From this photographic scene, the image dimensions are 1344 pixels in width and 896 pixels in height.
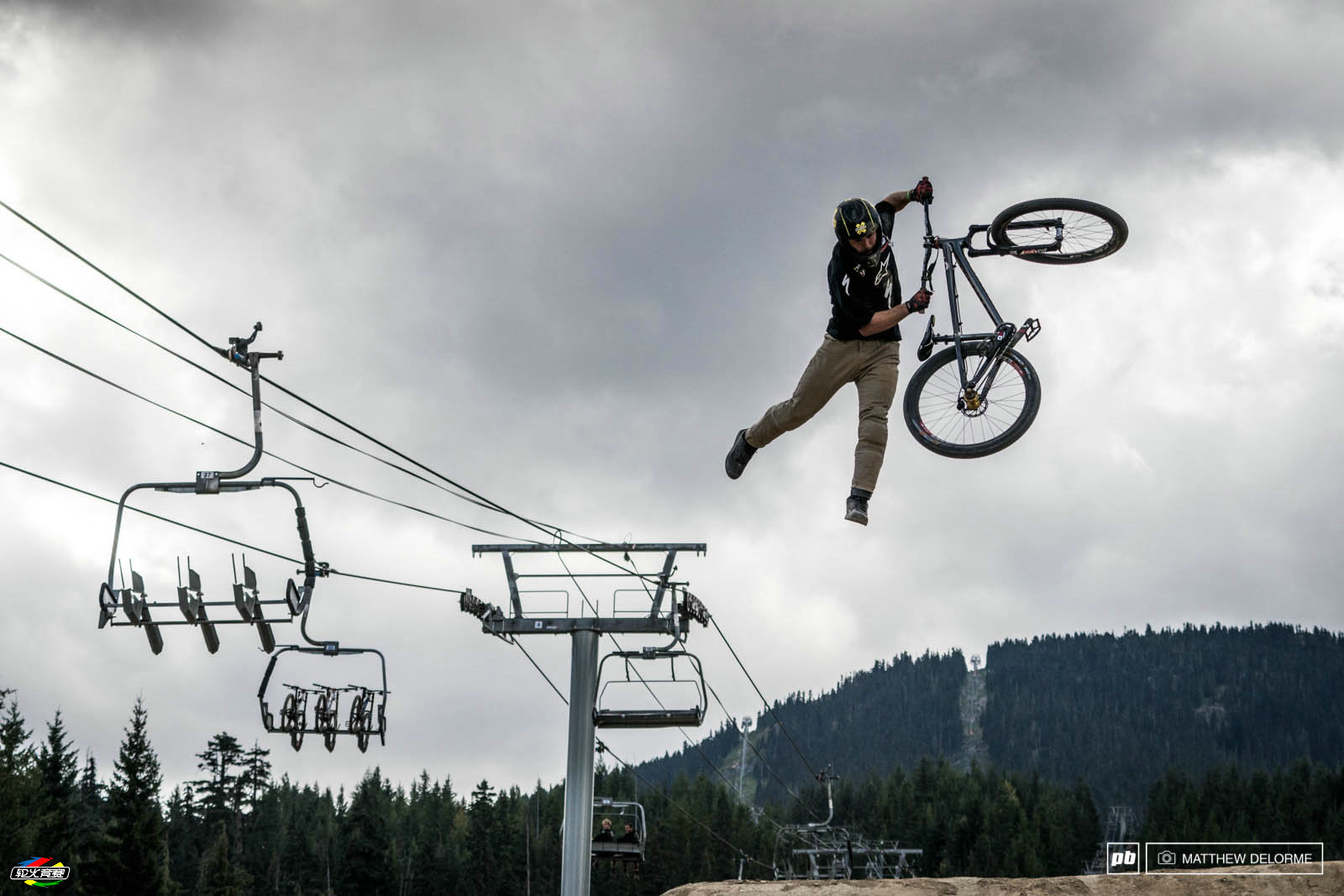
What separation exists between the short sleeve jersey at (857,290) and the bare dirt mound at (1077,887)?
413 centimetres

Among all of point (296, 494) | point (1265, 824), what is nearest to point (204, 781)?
point (1265, 824)

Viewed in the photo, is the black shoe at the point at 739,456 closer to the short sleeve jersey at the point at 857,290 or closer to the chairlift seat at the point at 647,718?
the short sleeve jersey at the point at 857,290

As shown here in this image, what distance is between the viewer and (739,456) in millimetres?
10664

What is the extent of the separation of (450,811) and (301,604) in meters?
132

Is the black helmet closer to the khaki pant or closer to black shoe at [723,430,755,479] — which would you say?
the khaki pant

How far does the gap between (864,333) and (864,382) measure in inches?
20.0

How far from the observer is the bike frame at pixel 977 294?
32.1 ft

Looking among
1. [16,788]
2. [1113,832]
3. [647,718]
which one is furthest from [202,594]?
[1113,832]

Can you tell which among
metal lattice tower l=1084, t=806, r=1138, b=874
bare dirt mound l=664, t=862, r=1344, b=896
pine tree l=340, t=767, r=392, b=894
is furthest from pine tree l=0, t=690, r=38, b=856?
metal lattice tower l=1084, t=806, r=1138, b=874

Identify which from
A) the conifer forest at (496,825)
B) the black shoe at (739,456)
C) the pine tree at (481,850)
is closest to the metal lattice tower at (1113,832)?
the conifer forest at (496,825)

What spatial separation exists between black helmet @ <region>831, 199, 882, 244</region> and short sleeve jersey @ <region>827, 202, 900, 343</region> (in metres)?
0.32

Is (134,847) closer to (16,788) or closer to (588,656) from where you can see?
(16,788)

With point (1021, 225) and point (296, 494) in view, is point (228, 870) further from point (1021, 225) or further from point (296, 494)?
point (1021, 225)

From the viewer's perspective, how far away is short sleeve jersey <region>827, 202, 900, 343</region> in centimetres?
942
